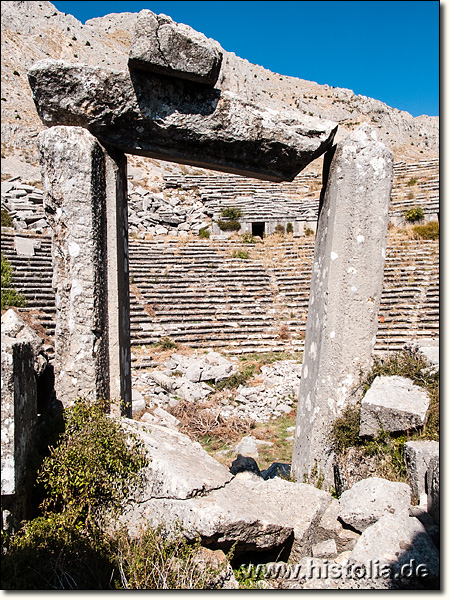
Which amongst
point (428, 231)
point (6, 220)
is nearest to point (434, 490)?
point (428, 231)

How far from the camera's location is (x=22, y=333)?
3.42 metres

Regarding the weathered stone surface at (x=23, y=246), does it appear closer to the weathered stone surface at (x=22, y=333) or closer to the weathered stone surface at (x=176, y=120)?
the weathered stone surface at (x=176, y=120)

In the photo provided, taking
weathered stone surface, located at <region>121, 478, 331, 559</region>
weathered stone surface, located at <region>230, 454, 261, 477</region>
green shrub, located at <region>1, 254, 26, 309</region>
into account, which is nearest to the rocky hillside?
green shrub, located at <region>1, 254, 26, 309</region>

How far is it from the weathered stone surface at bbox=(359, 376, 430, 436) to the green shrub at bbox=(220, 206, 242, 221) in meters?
20.7

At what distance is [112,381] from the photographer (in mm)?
4055

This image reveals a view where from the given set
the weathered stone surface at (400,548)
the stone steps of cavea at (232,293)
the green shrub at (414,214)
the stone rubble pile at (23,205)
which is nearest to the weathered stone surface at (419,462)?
the weathered stone surface at (400,548)

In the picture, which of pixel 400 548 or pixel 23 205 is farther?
pixel 23 205

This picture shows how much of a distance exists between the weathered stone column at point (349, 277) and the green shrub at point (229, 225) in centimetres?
1966

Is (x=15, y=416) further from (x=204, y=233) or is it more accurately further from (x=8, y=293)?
(x=204, y=233)

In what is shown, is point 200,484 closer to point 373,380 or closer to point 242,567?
point 242,567

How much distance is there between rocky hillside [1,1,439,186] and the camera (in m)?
29.8

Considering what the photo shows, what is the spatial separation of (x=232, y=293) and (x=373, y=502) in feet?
45.1

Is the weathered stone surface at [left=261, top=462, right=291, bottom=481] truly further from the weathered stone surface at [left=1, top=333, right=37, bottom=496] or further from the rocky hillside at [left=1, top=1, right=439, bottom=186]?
the rocky hillside at [left=1, top=1, right=439, bottom=186]

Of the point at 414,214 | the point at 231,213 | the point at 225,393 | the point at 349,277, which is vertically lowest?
the point at 225,393
